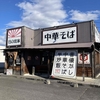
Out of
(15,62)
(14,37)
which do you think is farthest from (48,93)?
(14,37)

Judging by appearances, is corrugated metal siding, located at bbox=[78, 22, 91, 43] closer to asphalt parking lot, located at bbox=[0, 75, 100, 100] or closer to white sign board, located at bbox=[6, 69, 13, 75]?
asphalt parking lot, located at bbox=[0, 75, 100, 100]

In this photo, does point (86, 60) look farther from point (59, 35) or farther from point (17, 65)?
point (17, 65)

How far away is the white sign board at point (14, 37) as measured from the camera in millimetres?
16603

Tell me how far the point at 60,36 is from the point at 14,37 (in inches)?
229

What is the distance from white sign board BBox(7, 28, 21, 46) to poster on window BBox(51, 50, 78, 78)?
6242 mm

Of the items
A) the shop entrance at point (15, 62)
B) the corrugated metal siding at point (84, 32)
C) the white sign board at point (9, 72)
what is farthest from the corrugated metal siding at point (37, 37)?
the corrugated metal siding at point (84, 32)

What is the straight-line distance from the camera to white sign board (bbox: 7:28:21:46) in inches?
654

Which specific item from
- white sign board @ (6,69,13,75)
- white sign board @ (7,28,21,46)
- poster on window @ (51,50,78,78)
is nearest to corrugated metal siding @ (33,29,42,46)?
white sign board @ (7,28,21,46)

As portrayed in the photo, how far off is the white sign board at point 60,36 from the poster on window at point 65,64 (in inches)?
93.5

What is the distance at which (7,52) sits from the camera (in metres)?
15.7

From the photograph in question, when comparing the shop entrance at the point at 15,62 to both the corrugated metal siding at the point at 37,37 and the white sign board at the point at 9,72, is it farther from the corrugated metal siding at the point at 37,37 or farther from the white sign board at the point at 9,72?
the corrugated metal siding at the point at 37,37

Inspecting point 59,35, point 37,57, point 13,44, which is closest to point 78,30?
point 59,35

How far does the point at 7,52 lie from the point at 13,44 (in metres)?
1.69

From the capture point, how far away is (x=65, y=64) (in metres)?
11.8
